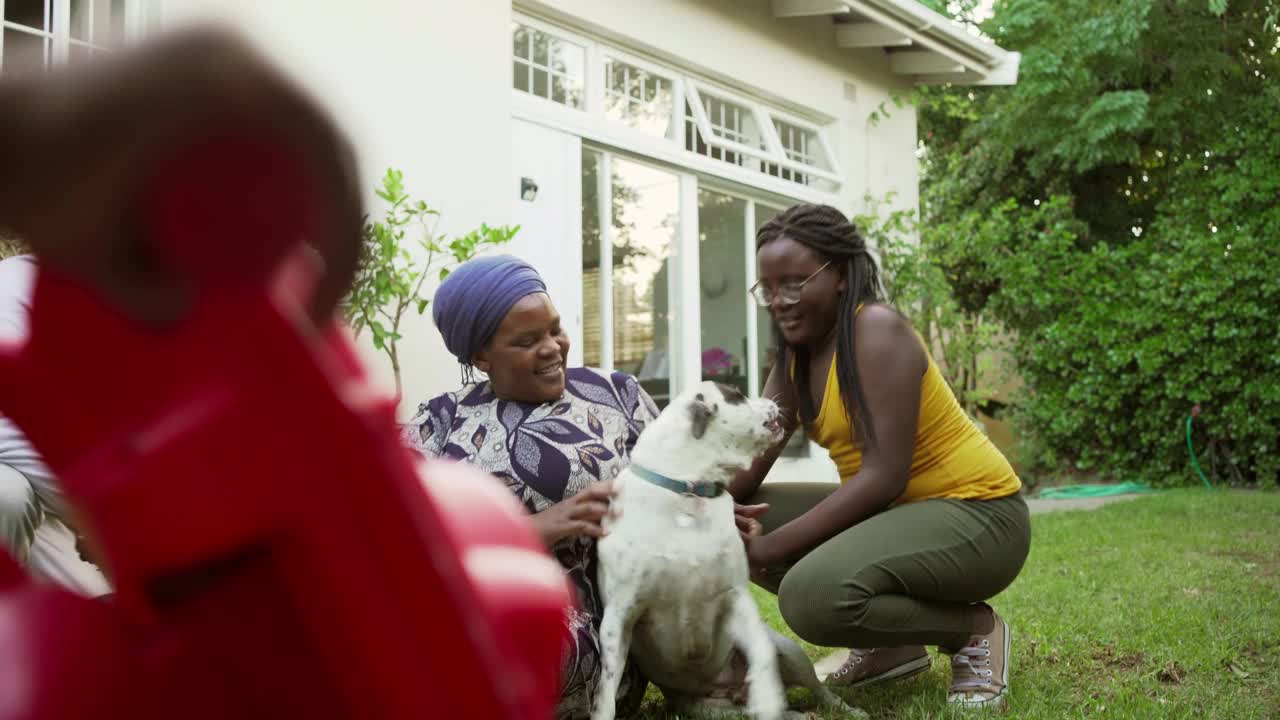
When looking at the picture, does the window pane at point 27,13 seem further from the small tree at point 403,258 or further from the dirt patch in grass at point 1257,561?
the dirt patch in grass at point 1257,561

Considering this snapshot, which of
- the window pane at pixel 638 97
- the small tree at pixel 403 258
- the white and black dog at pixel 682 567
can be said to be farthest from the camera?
the window pane at pixel 638 97

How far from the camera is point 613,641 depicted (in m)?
2.64

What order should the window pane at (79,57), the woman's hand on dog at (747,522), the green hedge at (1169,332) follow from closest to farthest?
1. the window pane at (79,57)
2. the woman's hand on dog at (747,522)
3. the green hedge at (1169,332)

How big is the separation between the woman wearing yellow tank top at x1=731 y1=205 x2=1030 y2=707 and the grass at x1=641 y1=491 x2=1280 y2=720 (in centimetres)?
25

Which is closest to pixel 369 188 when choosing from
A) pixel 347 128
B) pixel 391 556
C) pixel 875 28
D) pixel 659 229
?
pixel 347 128

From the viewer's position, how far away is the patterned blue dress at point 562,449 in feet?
8.75

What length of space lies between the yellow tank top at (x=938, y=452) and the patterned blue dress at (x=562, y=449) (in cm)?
65

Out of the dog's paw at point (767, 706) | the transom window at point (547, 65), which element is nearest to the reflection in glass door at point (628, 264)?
the transom window at point (547, 65)

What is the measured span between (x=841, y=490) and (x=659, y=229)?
5141 millimetres

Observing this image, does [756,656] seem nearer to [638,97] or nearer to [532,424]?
[532,424]

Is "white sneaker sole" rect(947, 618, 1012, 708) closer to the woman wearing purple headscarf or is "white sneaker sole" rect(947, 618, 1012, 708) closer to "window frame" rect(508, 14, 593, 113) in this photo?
the woman wearing purple headscarf

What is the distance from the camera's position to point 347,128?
0.50m

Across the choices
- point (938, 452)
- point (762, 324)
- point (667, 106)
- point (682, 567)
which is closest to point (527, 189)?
point (667, 106)

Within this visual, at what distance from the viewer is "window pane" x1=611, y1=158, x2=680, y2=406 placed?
293 inches
